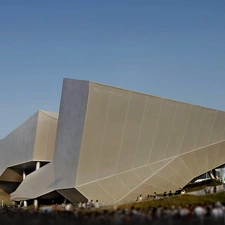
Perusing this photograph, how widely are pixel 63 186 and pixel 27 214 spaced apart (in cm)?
1198

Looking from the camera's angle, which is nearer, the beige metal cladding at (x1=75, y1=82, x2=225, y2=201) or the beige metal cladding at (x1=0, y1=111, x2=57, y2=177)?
the beige metal cladding at (x1=75, y1=82, x2=225, y2=201)

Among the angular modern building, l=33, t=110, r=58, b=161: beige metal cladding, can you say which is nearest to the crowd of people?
the angular modern building

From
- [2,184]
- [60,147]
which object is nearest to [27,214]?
[60,147]

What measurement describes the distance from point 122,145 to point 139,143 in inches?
74.8

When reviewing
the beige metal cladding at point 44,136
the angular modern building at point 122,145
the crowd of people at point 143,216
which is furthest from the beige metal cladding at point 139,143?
the beige metal cladding at point 44,136

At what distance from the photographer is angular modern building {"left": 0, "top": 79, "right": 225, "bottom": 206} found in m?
33.2

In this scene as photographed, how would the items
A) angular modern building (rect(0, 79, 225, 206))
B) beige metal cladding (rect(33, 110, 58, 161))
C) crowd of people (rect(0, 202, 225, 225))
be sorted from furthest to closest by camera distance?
beige metal cladding (rect(33, 110, 58, 161)), angular modern building (rect(0, 79, 225, 206)), crowd of people (rect(0, 202, 225, 225))

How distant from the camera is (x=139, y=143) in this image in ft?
118

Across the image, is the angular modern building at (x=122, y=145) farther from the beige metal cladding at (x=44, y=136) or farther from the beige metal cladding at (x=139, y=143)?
the beige metal cladding at (x=44, y=136)

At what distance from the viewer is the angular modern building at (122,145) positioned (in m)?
33.2

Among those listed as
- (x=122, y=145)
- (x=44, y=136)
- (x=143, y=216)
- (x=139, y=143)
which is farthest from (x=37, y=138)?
(x=143, y=216)

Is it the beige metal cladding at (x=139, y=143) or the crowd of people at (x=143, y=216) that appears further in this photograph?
the beige metal cladding at (x=139, y=143)

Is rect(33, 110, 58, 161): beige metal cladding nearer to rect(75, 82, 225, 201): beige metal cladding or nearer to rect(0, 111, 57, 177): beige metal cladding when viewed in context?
rect(0, 111, 57, 177): beige metal cladding

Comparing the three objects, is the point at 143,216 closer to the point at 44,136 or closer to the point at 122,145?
the point at 122,145
